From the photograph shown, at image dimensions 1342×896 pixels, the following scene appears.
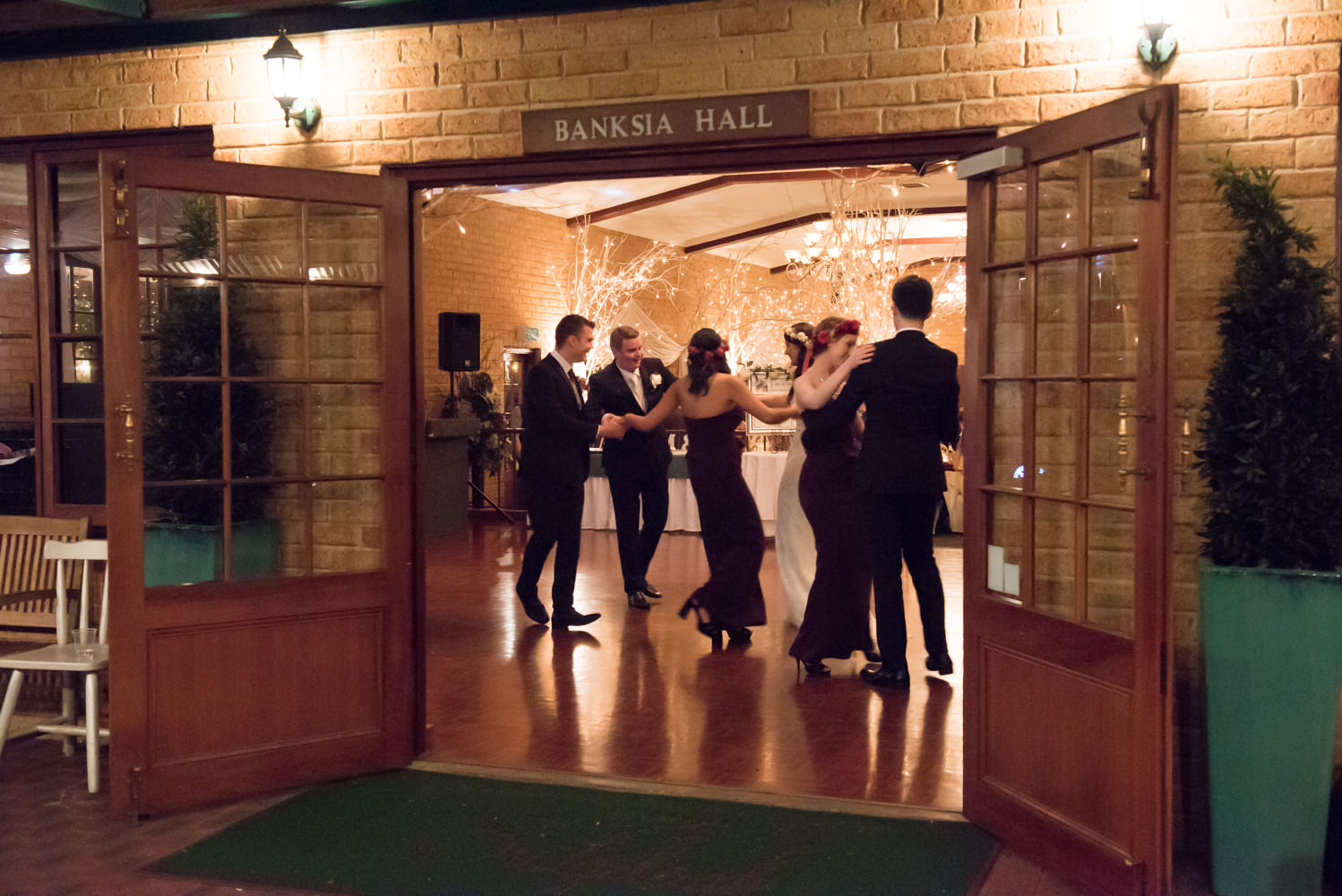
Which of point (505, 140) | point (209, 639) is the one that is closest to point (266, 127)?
point (505, 140)

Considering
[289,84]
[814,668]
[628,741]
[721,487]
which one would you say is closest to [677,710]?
[628,741]

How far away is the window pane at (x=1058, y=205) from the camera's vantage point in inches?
134

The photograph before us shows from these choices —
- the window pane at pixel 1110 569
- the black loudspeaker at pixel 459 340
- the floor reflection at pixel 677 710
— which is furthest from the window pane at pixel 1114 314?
the black loudspeaker at pixel 459 340

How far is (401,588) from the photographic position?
14.5 ft

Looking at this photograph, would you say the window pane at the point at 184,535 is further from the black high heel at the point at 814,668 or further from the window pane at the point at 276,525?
the black high heel at the point at 814,668

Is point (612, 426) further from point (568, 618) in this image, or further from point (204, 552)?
point (204, 552)

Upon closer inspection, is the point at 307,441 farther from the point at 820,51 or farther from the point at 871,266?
the point at 871,266

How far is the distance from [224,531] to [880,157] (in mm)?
2524

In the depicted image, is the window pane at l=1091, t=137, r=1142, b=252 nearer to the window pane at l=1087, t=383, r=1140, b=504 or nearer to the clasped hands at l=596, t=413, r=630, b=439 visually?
the window pane at l=1087, t=383, r=1140, b=504

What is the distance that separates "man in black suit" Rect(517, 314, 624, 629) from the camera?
6.57 meters

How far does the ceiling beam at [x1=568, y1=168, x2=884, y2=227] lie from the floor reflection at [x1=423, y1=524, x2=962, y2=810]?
699 cm

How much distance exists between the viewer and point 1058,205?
3463mm

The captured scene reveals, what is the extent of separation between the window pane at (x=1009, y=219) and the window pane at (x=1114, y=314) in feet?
1.16

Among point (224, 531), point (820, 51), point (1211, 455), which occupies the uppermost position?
point (820, 51)
